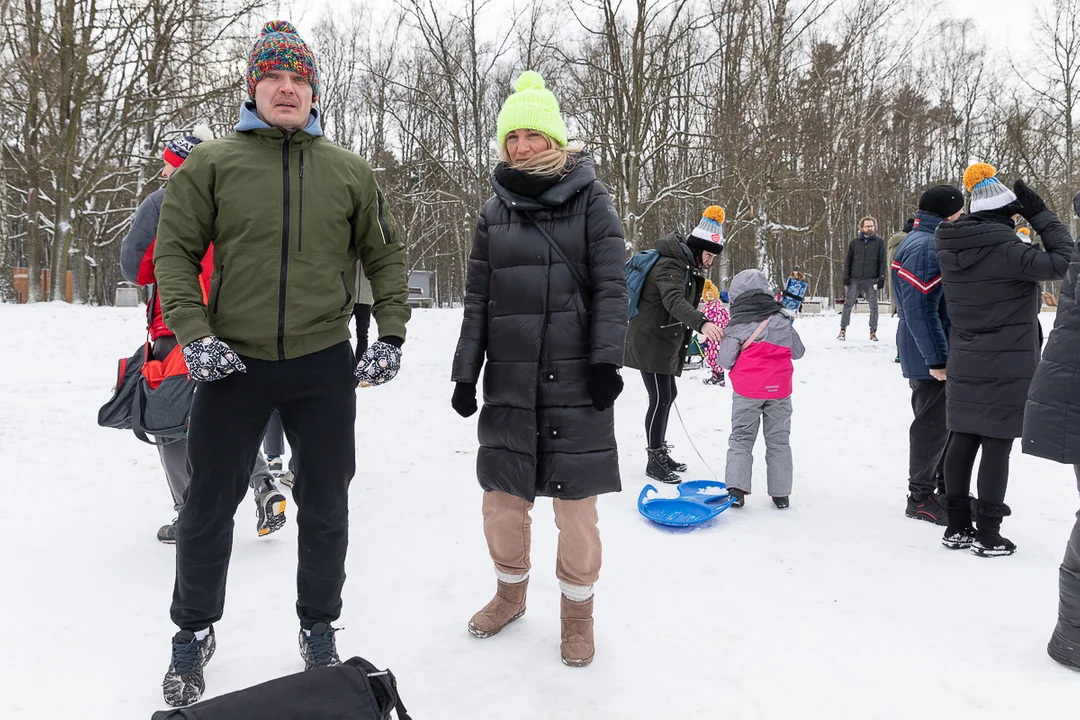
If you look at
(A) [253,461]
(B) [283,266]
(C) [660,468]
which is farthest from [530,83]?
(C) [660,468]

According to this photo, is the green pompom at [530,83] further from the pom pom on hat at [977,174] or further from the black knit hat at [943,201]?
the black knit hat at [943,201]

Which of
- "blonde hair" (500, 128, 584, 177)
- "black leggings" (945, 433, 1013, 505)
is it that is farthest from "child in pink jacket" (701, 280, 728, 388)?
→ "blonde hair" (500, 128, 584, 177)

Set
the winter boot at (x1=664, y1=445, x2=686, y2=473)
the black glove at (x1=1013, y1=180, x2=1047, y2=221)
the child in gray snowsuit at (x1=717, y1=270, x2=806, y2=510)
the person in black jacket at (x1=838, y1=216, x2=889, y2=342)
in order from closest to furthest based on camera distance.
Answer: the black glove at (x1=1013, y1=180, x2=1047, y2=221) < the child in gray snowsuit at (x1=717, y1=270, x2=806, y2=510) < the winter boot at (x1=664, y1=445, x2=686, y2=473) < the person in black jacket at (x1=838, y1=216, x2=889, y2=342)

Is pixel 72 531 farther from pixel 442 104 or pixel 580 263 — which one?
pixel 442 104

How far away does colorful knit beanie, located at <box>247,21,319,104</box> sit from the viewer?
7.84ft

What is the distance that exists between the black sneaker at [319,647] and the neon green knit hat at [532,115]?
1.96 metres

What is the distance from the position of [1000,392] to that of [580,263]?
252cm

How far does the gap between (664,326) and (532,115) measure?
2.89 metres

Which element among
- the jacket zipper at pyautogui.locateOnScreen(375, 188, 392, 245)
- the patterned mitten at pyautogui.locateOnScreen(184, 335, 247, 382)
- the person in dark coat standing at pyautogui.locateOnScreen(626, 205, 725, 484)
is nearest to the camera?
the patterned mitten at pyautogui.locateOnScreen(184, 335, 247, 382)

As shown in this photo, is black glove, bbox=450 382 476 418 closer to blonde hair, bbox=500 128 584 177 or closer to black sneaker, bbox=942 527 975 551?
blonde hair, bbox=500 128 584 177

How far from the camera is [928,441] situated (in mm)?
4613

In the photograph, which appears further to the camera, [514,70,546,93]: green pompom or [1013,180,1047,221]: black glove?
[1013,180,1047,221]: black glove

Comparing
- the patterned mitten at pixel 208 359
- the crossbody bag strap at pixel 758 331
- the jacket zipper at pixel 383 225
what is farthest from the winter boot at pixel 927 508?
the patterned mitten at pixel 208 359

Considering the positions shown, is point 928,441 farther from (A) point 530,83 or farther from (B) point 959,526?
(A) point 530,83
